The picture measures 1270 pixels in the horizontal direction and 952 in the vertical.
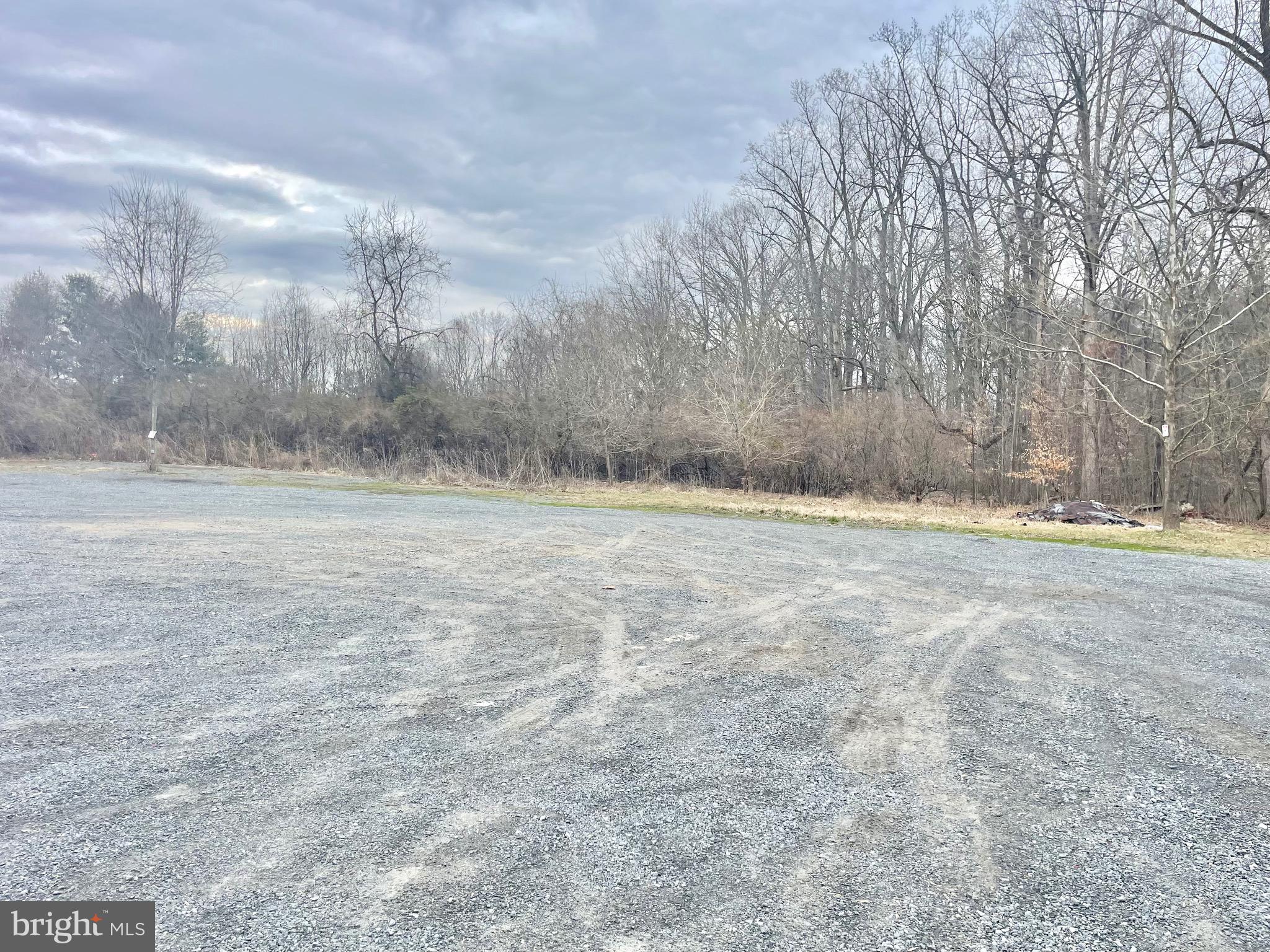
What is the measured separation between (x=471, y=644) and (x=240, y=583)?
129 inches

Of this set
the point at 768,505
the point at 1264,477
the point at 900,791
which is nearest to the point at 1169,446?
the point at 1264,477

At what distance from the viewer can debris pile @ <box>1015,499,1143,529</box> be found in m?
15.9

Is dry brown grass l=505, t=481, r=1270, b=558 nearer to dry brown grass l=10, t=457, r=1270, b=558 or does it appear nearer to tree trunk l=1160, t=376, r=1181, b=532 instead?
dry brown grass l=10, t=457, r=1270, b=558

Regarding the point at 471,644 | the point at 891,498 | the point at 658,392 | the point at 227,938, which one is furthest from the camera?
the point at 658,392

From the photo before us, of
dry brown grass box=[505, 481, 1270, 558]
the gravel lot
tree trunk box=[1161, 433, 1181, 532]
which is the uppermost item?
tree trunk box=[1161, 433, 1181, 532]

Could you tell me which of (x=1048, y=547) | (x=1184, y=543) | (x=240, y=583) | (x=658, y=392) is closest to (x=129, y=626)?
(x=240, y=583)

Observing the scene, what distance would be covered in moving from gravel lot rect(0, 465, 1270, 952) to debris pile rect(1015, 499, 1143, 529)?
897 cm

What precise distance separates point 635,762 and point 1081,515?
16309 millimetres

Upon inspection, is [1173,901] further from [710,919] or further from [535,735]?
[535,735]

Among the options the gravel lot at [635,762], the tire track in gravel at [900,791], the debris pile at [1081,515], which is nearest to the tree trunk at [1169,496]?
the debris pile at [1081,515]

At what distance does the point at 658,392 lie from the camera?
26.2 meters

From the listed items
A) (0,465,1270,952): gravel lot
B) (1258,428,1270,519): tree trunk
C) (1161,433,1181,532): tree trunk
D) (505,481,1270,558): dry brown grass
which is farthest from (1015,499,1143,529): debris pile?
(0,465,1270,952): gravel lot

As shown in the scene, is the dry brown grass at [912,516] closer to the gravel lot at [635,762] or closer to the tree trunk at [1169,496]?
the tree trunk at [1169,496]

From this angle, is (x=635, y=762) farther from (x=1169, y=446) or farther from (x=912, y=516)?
(x=1169, y=446)
